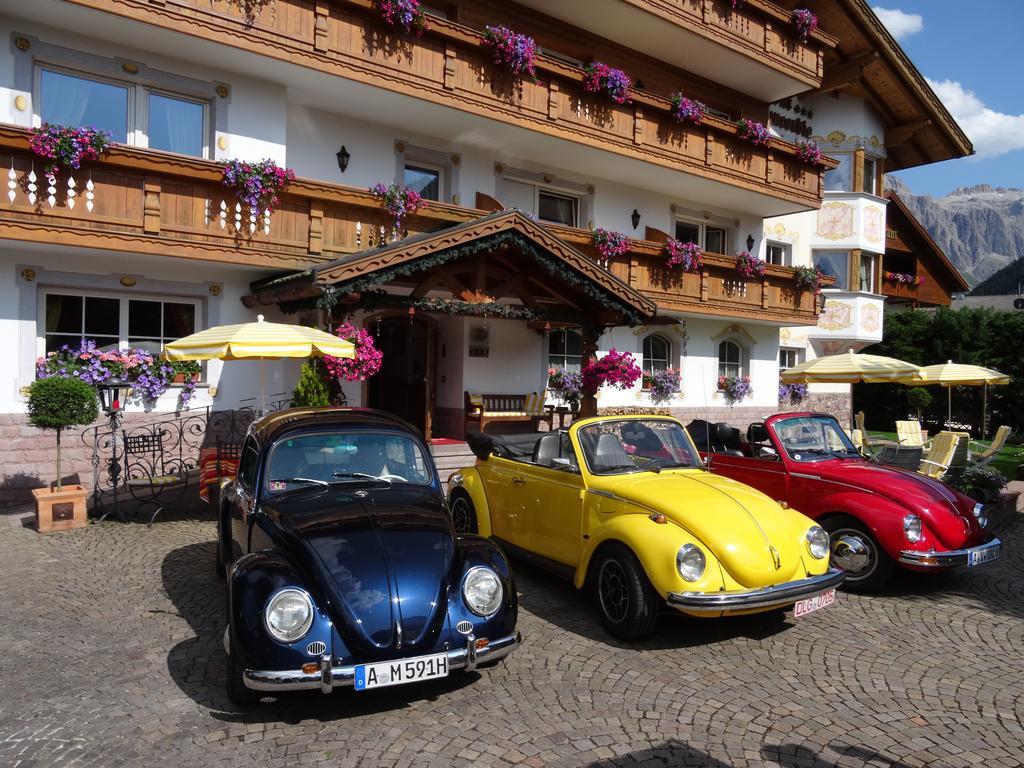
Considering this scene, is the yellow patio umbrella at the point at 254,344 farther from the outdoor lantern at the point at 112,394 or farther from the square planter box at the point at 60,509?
the square planter box at the point at 60,509

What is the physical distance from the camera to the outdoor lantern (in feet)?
29.1

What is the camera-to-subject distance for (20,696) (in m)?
4.30

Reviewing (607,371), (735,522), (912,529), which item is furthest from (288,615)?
(607,371)

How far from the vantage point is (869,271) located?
74.3 ft

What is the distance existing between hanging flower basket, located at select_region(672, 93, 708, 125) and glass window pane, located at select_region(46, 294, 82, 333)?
12393mm

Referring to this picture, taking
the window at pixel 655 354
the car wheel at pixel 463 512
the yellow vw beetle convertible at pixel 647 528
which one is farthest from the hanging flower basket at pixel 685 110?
the car wheel at pixel 463 512

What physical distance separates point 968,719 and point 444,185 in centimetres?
1258

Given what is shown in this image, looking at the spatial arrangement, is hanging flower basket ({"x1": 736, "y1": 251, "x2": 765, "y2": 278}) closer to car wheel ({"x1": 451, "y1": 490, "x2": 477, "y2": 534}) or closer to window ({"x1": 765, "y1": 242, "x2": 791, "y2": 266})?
window ({"x1": 765, "y1": 242, "x2": 791, "y2": 266})

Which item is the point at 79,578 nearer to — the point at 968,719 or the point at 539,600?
the point at 539,600

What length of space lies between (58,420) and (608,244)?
1004 centimetres

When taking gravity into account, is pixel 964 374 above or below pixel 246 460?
above

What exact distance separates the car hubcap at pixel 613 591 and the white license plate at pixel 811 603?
1272 mm

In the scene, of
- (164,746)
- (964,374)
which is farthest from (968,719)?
(964,374)

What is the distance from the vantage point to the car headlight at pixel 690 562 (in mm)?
4957
